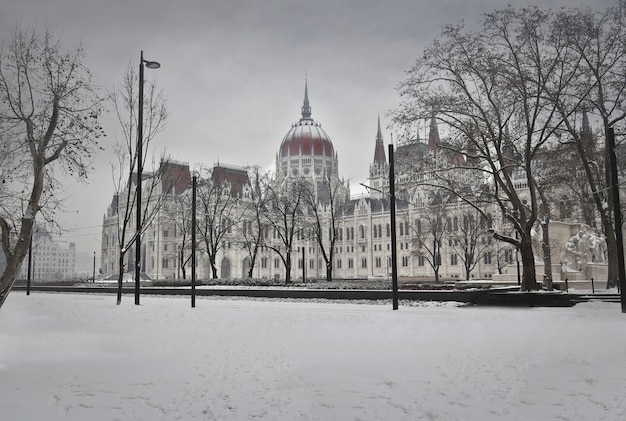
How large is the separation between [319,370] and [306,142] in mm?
129570

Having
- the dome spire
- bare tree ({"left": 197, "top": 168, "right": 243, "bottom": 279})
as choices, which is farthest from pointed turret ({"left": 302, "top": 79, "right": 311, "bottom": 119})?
bare tree ({"left": 197, "top": 168, "right": 243, "bottom": 279})

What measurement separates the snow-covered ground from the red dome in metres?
123

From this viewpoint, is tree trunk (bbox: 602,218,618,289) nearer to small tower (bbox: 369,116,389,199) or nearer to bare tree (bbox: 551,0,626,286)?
bare tree (bbox: 551,0,626,286)

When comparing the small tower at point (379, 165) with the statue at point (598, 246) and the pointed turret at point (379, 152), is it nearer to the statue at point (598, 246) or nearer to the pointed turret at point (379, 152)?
the pointed turret at point (379, 152)

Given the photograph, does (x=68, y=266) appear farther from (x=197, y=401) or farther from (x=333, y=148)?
(x=197, y=401)

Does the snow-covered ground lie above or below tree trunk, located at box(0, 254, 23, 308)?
below

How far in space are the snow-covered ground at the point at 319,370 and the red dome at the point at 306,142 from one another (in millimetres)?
122804

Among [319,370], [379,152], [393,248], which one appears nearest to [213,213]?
[393,248]

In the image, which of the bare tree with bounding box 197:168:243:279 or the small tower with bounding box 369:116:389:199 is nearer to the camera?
the bare tree with bounding box 197:168:243:279

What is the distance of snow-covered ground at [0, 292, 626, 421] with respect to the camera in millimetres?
7133

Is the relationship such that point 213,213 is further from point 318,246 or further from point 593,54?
point 318,246

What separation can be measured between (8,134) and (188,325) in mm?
5984

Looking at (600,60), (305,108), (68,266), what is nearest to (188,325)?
(600,60)

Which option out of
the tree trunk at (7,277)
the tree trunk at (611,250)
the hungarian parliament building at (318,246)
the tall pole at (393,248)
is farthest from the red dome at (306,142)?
the tree trunk at (7,277)
